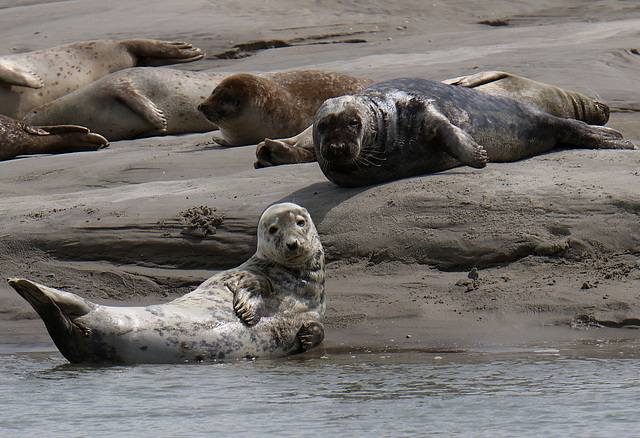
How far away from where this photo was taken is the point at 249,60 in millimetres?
12773

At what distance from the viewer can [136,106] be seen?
916 centimetres

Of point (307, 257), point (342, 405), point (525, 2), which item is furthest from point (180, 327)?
point (525, 2)

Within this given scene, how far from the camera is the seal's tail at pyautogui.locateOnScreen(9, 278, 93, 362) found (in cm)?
352

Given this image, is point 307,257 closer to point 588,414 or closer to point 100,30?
point 588,414

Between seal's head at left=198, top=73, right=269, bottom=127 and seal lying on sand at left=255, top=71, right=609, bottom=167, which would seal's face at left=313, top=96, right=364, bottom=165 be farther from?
seal's head at left=198, top=73, right=269, bottom=127

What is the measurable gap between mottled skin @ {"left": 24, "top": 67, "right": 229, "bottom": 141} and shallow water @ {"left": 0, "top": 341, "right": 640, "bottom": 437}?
5.55 meters

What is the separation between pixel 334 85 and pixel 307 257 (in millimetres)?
4468

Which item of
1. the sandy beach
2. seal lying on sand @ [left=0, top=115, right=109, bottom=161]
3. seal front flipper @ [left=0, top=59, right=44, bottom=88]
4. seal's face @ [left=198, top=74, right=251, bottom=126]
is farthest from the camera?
seal front flipper @ [left=0, top=59, right=44, bottom=88]

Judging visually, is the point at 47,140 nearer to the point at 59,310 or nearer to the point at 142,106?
the point at 142,106

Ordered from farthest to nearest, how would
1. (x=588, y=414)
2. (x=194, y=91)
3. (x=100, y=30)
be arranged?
(x=100, y=30)
(x=194, y=91)
(x=588, y=414)

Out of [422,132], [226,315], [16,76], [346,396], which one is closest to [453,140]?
[422,132]

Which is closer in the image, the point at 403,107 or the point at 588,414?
the point at 588,414

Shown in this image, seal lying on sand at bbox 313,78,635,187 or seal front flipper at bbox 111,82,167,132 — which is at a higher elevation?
seal lying on sand at bbox 313,78,635,187

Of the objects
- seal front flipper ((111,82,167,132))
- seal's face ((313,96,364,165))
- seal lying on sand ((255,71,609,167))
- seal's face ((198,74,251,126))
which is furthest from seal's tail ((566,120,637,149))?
seal front flipper ((111,82,167,132))
